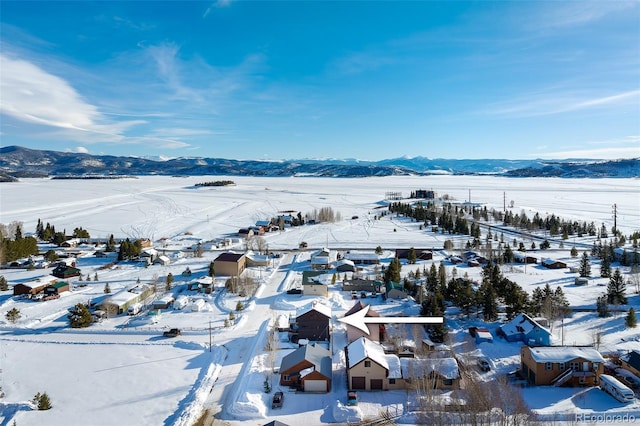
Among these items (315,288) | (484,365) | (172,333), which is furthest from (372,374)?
(315,288)

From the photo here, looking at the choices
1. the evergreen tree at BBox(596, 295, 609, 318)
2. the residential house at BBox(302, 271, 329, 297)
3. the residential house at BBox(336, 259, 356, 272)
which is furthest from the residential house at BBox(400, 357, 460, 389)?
the residential house at BBox(336, 259, 356, 272)

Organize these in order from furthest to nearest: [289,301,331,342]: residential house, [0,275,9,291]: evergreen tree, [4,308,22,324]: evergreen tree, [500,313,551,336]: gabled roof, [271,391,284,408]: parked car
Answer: [0,275,9,291]: evergreen tree → [4,308,22,324]: evergreen tree → [289,301,331,342]: residential house → [500,313,551,336]: gabled roof → [271,391,284,408]: parked car

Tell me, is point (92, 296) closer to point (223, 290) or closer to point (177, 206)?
point (223, 290)

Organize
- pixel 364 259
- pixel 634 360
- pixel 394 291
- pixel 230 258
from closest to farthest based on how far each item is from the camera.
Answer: pixel 634 360
pixel 394 291
pixel 230 258
pixel 364 259

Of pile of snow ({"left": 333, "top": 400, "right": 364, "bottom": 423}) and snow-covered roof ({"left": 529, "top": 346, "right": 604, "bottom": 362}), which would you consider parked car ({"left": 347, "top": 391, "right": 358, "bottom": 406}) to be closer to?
pile of snow ({"left": 333, "top": 400, "right": 364, "bottom": 423})

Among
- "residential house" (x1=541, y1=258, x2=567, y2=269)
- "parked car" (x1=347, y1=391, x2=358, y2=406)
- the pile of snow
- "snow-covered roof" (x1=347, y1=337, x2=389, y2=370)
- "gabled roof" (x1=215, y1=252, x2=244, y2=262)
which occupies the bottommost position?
the pile of snow

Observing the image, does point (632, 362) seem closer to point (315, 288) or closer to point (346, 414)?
point (346, 414)

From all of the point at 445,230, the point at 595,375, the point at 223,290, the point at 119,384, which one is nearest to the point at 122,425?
the point at 119,384
